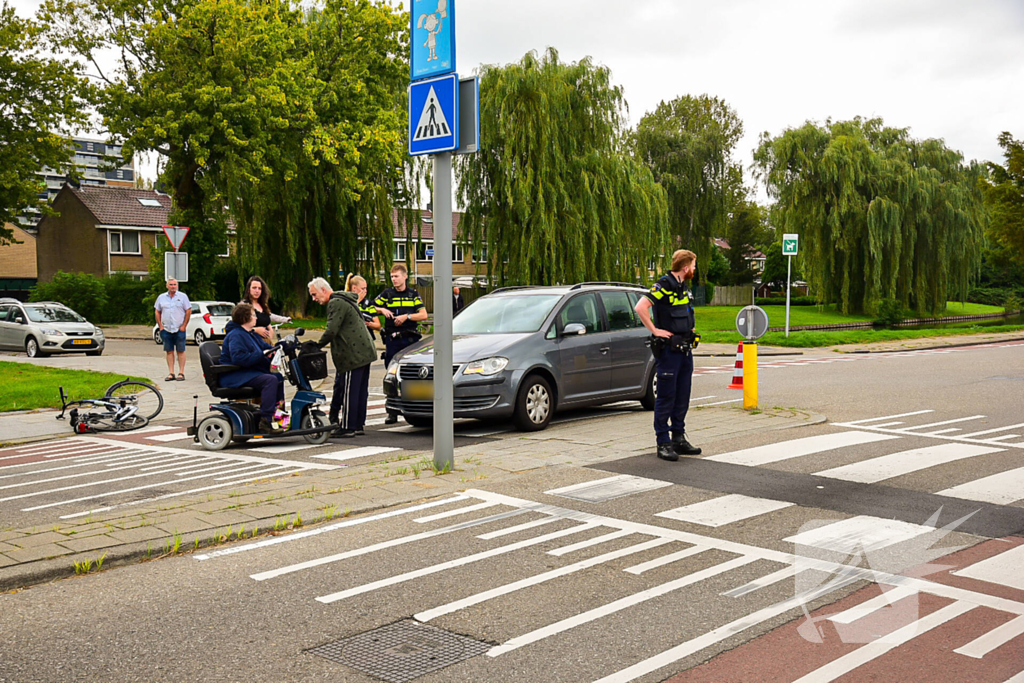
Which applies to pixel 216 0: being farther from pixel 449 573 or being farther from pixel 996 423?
pixel 449 573

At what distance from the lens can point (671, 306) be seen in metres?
8.75

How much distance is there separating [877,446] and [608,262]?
19581mm

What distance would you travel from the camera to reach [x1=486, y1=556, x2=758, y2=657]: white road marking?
4074mm

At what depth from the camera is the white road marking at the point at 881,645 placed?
3.71 meters

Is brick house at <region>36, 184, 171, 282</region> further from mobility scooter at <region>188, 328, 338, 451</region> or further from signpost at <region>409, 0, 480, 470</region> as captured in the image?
signpost at <region>409, 0, 480, 470</region>

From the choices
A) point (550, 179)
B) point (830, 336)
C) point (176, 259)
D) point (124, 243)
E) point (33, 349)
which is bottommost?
point (830, 336)

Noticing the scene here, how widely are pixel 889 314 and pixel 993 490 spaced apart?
3307cm

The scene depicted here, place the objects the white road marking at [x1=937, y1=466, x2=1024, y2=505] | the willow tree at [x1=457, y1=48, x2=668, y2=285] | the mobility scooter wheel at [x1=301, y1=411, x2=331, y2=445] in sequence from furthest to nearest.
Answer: the willow tree at [x1=457, y1=48, x2=668, y2=285] < the mobility scooter wheel at [x1=301, y1=411, x2=331, y2=445] < the white road marking at [x1=937, y1=466, x2=1024, y2=505]

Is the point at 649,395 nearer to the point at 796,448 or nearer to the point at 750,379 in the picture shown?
the point at 750,379

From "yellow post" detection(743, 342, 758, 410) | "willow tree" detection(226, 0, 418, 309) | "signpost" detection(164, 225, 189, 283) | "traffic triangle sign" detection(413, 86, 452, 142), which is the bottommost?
"yellow post" detection(743, 342, 758, 410)

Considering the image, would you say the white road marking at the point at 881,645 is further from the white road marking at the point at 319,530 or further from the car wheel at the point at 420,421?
the car wheel at the point at 420,421

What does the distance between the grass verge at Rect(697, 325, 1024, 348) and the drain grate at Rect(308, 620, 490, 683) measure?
989 inches

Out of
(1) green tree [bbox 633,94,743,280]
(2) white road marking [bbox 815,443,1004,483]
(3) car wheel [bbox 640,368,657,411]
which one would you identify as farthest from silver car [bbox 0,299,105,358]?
(1) green tree [bbox 633,94,743,280]

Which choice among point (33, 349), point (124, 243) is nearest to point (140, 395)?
point (33, 349)
